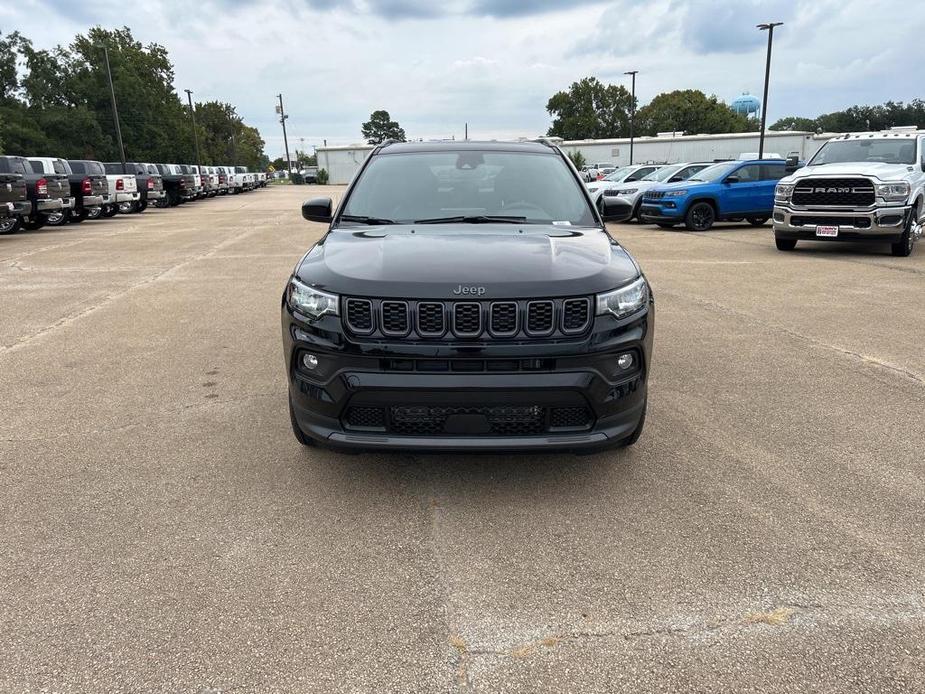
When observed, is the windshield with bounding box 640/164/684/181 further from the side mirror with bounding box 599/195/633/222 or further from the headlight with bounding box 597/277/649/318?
the headlight with bounding box 597/277/649/318

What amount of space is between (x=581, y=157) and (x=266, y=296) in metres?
66.0

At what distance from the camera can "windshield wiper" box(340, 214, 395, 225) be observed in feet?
13.8

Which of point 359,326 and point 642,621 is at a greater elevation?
point 359,326

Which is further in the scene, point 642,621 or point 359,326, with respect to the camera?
point 359,326

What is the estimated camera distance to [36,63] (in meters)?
59.9

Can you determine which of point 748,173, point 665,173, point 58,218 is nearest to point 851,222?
point 748,173

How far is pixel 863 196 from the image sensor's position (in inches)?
436

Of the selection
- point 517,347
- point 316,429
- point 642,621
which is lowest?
point 642,621

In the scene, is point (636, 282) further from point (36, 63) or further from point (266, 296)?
point (36, 63)

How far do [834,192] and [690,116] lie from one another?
103044mm

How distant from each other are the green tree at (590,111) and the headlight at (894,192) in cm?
10017

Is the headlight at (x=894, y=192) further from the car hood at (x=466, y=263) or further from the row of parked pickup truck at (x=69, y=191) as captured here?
the row of parked pickup truck at (x=69, y=191)

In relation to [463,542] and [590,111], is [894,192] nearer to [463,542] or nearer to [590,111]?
[463,542]

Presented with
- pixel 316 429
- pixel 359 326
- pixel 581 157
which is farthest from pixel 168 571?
pixel 581 157
